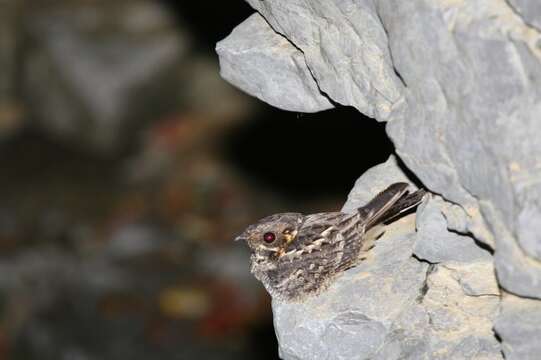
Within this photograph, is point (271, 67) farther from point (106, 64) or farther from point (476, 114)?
point (106, 64)

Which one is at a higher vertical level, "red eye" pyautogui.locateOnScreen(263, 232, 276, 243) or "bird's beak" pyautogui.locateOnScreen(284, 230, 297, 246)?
"red eye" pyautogui.locateOnScreen(263, 232, 276, 243)

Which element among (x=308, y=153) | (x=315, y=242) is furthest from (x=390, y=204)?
(x=308, y=153)

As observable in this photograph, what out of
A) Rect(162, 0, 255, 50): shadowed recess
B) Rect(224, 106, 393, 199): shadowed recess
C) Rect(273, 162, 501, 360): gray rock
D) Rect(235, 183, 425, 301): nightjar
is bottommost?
Rect(224, 106, 393, 199): shadowed recess

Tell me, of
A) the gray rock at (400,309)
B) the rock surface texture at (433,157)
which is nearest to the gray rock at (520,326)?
the rock surface texture at (433,157)

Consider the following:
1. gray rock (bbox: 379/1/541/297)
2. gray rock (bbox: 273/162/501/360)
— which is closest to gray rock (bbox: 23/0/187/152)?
gray rock (bbox: 273/162/501/360)

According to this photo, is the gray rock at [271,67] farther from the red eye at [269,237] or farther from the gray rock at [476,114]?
the gray rock at [476,114]

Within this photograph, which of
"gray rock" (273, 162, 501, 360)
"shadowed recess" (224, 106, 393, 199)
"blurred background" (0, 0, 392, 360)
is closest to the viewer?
"gray rock" (273, 162, 501, 360)

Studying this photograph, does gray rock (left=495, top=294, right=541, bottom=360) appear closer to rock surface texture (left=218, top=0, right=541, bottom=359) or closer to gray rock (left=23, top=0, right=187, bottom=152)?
rock surface texture (left=218, top=0, right=541, bottom=359)
